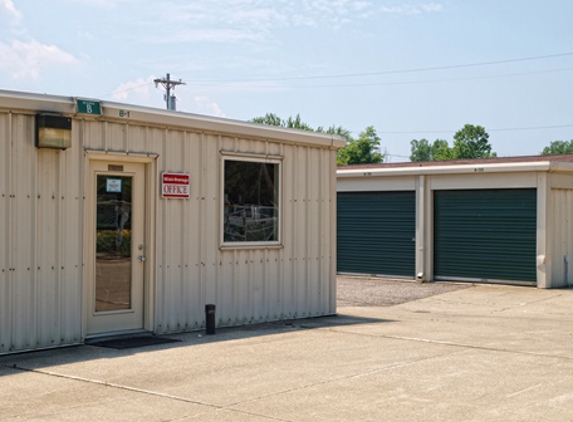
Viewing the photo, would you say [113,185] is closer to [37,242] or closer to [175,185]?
[175,185]

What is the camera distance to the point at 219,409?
7273 mm

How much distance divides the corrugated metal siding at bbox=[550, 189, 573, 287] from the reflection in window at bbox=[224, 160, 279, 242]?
29.8ft

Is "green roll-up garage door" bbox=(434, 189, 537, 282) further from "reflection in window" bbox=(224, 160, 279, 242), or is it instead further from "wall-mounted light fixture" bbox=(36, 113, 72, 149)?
"wall-mounted light fixture" bbox=(36, 113, 72, 149)

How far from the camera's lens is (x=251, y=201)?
13.0 metres

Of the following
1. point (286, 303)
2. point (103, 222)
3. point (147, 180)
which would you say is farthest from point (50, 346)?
point (286, 303)

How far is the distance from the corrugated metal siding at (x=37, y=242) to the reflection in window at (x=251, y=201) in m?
2.69

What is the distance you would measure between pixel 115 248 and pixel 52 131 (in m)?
1.94

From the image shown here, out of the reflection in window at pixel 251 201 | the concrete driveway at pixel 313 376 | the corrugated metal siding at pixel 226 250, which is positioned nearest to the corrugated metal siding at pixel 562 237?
the concrete driveway at pixel 313 376

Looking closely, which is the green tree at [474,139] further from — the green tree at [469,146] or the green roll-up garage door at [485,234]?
the green roll-up garage door at [485,234]

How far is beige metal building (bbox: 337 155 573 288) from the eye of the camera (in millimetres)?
19828

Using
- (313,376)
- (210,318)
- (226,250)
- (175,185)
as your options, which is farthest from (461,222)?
(313,376)

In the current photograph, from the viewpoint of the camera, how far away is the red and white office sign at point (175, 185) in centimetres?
1170

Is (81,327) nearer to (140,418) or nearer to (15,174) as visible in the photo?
(15,174)

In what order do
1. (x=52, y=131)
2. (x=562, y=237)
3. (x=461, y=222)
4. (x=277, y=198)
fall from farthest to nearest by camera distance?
1. (x=461, y=222)
2. (x=562, y=237)
3. (x=277, y=198)
4. (x=52, y=131)
